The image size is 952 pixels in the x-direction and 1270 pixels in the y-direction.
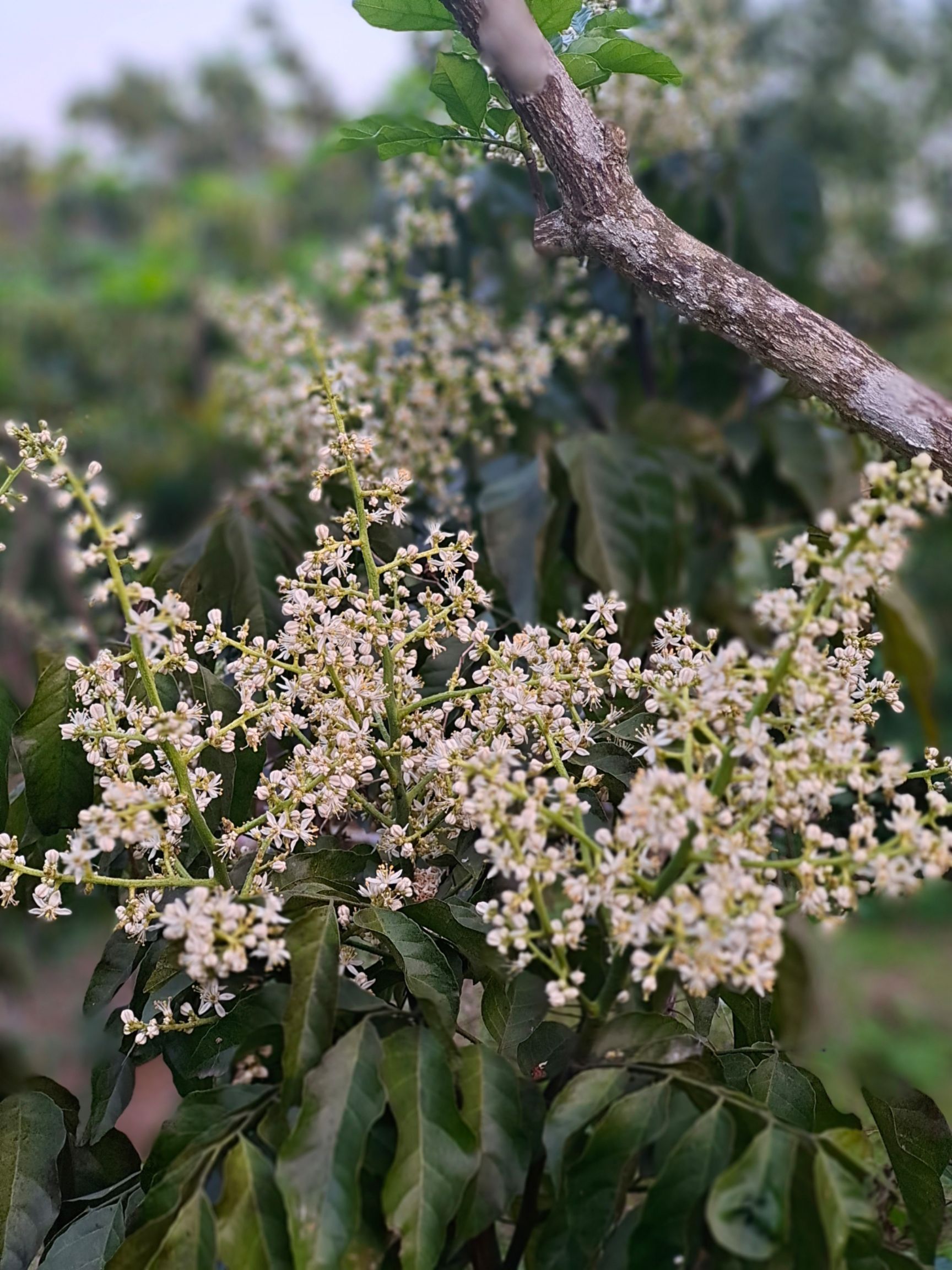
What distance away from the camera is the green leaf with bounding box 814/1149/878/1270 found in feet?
1.41

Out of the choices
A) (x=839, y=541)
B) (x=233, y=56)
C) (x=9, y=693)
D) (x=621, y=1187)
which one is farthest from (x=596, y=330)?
(x=233, y=56)

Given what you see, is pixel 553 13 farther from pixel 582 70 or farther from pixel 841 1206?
pixel 841 1206

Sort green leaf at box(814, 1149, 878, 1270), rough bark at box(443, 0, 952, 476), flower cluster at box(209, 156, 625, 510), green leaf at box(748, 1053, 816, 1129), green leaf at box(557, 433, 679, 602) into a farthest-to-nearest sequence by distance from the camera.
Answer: flower cluster at box(209, 156, 625, 510) < green leaf at box(557, 433, 679, 602) < rough bark at box(443, 0, 952, 476) < green leaf at box(748, 1053, 816, 1129) < green leaf at box(814, 1149, 878, 1270)

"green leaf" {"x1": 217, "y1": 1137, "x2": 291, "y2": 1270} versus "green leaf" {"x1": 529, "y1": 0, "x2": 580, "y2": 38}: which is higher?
"green leaf" {"x1": 529, "y1": 0, "x2": 580, "y2": 38}

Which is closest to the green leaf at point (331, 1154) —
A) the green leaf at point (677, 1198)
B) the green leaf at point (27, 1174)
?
the green leaf at point (677, 1198)

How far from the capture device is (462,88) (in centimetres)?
72

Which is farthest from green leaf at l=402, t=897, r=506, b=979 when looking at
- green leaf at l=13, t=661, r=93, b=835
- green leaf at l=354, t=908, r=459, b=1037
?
green leaf at l=13, t=661, r=93, b=835

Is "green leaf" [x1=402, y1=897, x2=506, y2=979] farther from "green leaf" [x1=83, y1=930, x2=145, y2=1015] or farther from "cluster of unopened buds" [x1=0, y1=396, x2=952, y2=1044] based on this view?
"green leaf" [x1=83, y1=930, x2=145, y2=1015]

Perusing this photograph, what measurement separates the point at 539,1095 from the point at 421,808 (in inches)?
6.7

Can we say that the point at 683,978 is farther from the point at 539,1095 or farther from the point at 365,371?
the point at 365,371

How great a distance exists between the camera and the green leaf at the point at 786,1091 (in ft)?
1.81

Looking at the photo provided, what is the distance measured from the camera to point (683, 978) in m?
0.47

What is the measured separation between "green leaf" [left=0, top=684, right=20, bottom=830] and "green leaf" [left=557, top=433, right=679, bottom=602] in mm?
556

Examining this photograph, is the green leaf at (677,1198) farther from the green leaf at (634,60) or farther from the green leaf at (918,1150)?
the green leaf at (634,60)
